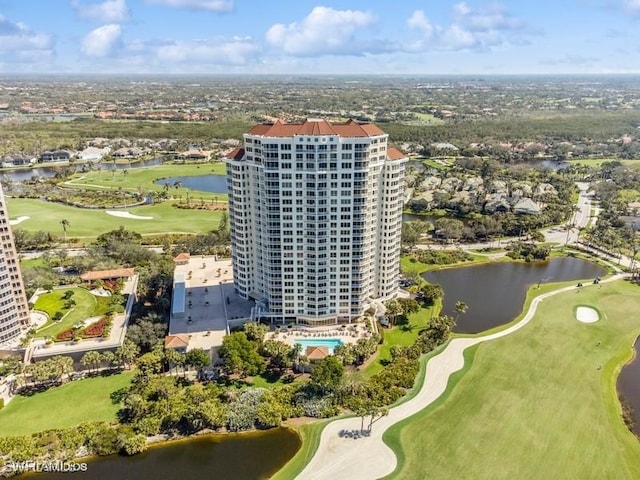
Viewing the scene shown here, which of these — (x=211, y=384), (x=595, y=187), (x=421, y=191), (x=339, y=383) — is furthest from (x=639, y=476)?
(x=595, y=187)

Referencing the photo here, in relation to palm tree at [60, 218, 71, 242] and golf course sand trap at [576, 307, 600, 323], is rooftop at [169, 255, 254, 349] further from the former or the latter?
golf course sand trap at [576, 307, 600, 323]

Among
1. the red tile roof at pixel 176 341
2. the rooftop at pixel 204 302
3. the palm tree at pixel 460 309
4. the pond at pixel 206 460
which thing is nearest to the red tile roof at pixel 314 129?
the rooftop at pixel 204 302

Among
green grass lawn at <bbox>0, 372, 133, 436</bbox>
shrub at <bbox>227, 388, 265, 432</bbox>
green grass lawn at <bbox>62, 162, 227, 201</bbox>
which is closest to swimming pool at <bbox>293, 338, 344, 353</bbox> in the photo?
shrub at <bbox>227, 388, 265, 432</bbox>

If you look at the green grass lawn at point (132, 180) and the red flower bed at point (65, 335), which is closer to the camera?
the red flower bed at point (65, 335)

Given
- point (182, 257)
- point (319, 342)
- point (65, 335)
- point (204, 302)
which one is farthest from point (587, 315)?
point (65, 335)

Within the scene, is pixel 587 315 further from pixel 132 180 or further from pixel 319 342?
pixel 132 180

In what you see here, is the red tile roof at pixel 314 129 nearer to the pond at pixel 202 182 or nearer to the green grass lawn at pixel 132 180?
the green grass lawn at pixel 132 180
